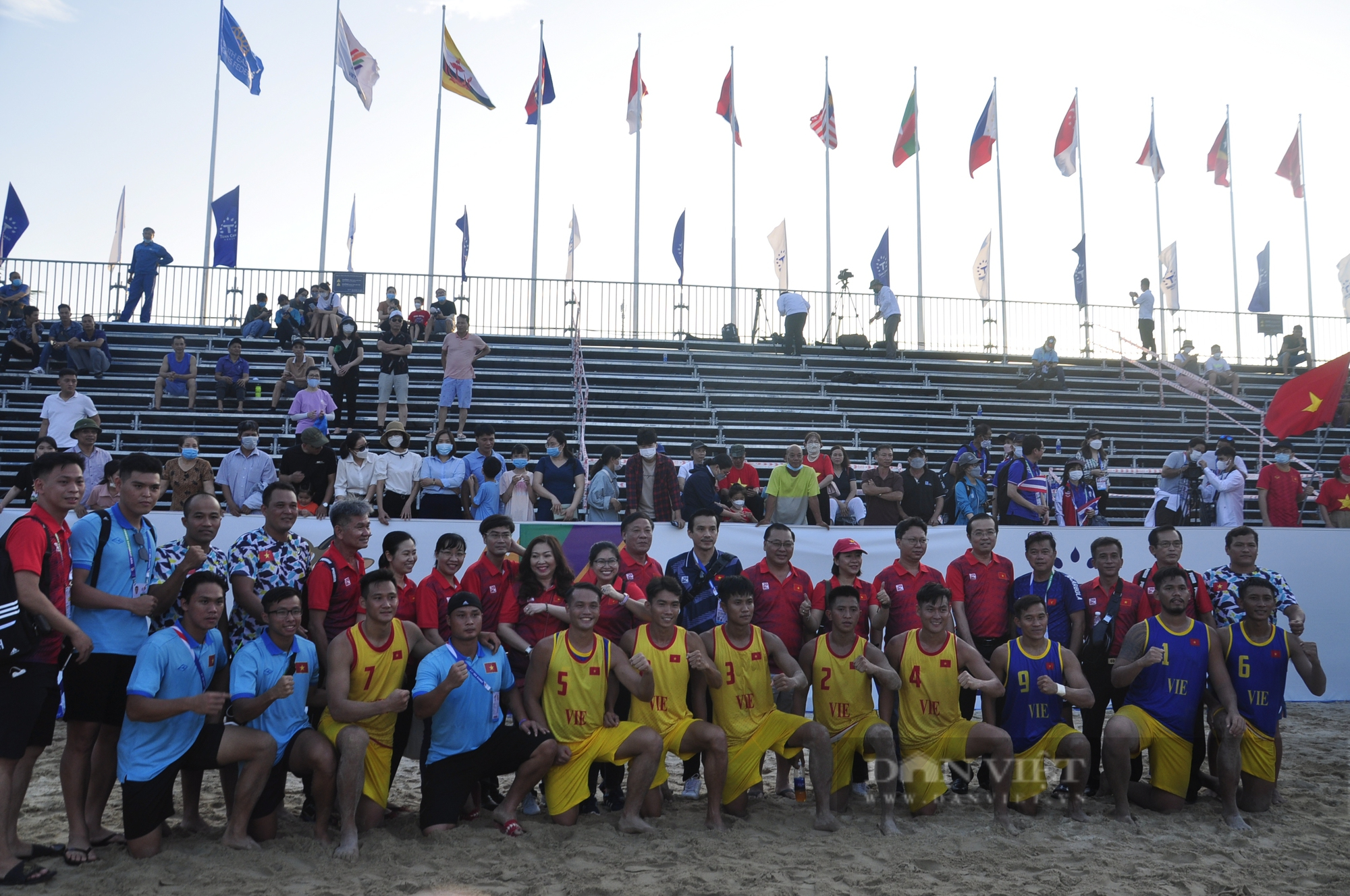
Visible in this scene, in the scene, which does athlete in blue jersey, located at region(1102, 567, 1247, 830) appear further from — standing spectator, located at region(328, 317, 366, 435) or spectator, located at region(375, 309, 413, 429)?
standing spectator, located at region(328, 317, 366, 435)

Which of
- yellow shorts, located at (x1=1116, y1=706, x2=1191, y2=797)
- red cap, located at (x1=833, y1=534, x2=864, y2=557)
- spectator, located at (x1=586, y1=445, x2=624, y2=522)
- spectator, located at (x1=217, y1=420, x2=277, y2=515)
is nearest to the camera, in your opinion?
yellow shorts, located at (x1=1116, y1=706, x2=1191, y2=797)

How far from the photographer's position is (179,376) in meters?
15.5

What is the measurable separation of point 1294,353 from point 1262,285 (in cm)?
574

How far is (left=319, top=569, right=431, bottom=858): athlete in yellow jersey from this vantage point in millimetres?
5527

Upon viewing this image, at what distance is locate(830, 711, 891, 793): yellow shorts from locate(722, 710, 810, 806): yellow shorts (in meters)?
0.27

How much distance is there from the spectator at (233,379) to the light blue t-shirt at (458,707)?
36.0 feet

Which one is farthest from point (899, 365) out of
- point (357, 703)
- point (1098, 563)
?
point (357, 703)

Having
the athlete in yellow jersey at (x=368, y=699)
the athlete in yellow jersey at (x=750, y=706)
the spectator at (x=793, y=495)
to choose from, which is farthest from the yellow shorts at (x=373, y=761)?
the spectator at (x=793, y=495)

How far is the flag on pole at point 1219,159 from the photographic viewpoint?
26047mm

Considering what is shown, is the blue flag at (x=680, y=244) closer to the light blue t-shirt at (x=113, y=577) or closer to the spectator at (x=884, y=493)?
the spectator at (x=884, y=493)

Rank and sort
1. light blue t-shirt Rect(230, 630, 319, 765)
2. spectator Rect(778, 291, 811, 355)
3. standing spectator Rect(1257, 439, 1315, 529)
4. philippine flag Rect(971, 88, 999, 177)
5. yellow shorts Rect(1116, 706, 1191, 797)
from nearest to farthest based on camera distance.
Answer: light blue t-shirt Rect(230, 630, 319, 765)
yellow shorts Rect(1116, 706, 1191, 797)
standing spectator Rect(1257, 439, 1315, 529)
spectator Rect(778, 291, 811, 355)
philippine flag Rect(971, 88, 999, 177)

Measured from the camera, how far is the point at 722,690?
6410 millimetres

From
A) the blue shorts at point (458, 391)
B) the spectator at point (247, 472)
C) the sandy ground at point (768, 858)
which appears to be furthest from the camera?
the blue shorts at point (458, 391)

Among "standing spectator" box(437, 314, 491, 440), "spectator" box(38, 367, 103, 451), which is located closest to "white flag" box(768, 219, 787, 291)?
"standing spectator" box(437, 314, 491, 440)
